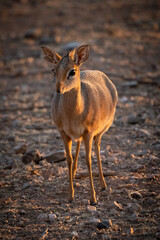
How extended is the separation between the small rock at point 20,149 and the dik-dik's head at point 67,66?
254 cm

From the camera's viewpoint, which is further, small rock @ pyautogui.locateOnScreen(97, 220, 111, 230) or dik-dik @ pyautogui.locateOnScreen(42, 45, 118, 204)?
dik-dik @ pyautogui.locateOnScreen(42, 45, 118, 204)

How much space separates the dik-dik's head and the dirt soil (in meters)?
0.86

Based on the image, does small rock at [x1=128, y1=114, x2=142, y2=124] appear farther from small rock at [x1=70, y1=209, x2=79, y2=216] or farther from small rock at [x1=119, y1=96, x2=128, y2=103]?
small rock at [x1=70, y1=209, x2=79, y2=216]

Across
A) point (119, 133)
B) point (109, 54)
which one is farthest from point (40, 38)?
point (119, 133)

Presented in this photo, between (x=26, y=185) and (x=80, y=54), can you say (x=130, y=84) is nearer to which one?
(x=80, y=54)

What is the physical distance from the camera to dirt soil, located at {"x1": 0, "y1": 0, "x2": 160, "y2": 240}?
4.66 metres

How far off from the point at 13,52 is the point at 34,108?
644 cm

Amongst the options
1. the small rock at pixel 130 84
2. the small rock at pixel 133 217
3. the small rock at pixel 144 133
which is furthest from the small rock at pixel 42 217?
the small rock at pixel 130 84

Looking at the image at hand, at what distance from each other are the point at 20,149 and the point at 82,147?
4.26ft

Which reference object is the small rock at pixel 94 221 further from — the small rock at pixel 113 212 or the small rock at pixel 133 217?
the small rock at pixel 133 217

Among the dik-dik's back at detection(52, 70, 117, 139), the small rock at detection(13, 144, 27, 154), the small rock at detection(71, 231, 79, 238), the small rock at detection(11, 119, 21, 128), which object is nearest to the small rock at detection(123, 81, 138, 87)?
the small rock at detection(11, 119, 21, 128)

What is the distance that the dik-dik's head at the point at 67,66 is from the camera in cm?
469

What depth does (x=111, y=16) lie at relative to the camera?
69.4 feet

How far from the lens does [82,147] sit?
7.37m
